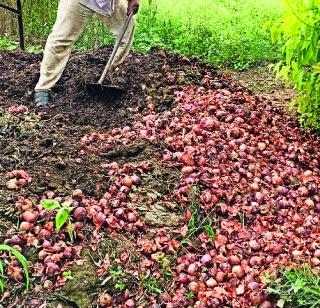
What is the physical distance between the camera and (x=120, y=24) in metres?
5.69

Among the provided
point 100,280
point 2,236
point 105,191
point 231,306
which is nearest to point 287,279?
point 231,306

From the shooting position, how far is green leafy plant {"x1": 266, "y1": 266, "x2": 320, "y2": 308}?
121 inches

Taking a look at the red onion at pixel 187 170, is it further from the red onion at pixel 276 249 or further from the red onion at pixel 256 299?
the red onion at pixel 256 299

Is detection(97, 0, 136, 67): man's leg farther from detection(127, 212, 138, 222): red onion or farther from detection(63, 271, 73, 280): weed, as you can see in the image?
detection(63, 271, 73, 280): weed

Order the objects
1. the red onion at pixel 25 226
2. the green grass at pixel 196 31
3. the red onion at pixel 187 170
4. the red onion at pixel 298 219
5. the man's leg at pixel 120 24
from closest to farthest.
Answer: the red onion at pixel 25 226 → the red onion at pixel 298 219 → the red onion at pixel 187 170 → the man's leg at pixel 120 24 → the green grass at pixel 196 31

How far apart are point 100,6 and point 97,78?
68cm

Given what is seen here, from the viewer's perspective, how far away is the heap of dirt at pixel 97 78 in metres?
5.25

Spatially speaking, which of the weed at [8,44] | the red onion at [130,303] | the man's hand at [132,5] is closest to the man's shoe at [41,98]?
the man's hand at [132,5]

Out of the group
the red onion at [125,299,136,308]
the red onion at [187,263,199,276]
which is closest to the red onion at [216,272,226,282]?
the red onion at [187,263,199,276]

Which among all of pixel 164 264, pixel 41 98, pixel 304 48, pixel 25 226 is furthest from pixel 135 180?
pixel 41 98

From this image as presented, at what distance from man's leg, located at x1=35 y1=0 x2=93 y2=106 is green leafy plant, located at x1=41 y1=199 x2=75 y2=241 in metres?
2.20

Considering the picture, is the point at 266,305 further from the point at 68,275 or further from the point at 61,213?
the point at 61,213

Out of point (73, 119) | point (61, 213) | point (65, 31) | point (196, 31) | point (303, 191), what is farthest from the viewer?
point (196, 31)

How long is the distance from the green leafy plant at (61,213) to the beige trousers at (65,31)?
7.79 ft
